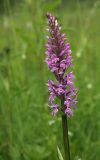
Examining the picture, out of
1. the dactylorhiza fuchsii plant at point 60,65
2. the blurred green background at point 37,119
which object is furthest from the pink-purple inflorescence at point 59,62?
the blurred green background at point 37,119

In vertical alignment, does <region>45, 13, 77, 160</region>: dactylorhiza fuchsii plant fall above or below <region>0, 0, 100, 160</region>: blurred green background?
below

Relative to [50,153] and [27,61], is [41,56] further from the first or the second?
[27,61]

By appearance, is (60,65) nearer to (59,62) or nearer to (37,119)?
(59,62)

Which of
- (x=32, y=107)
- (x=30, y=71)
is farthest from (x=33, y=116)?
(x=30, y=71)

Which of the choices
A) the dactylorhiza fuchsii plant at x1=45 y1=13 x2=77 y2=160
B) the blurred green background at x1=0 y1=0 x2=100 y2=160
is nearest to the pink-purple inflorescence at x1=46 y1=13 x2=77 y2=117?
the dactylorhiza fuchsii plant at x1=45 y1=13 x2=77 y2=160

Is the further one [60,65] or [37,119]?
[37,119]

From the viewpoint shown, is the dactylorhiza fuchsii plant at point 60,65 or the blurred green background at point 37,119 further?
the blurred green background at point 37,119

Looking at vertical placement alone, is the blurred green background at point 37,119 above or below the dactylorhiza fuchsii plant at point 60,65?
above

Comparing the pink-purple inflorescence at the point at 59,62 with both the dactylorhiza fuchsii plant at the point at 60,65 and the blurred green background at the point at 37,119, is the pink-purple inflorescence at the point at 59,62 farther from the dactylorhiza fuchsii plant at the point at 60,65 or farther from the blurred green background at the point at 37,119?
the blurred green background at the point at 37,119

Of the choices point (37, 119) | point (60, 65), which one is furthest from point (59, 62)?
point (37, 119)

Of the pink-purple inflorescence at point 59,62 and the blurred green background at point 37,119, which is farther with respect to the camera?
the blurred green background at point 37,119

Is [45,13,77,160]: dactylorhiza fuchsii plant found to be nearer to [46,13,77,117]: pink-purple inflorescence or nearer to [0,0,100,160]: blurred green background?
[46,13,77,117]: pink-purple inflorescence
